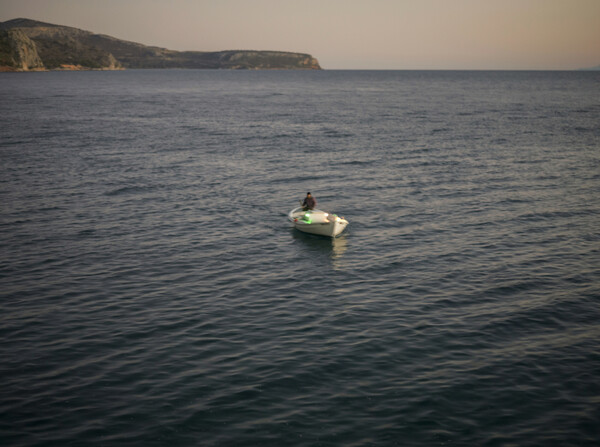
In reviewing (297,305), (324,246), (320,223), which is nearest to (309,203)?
(320,223)

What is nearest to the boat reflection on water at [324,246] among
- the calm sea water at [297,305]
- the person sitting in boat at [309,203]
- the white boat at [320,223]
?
the calm sea water at [297,305]

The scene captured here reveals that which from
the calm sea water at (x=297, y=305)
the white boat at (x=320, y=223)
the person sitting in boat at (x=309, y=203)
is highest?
the person sitting in boat at (x=309, y=203)

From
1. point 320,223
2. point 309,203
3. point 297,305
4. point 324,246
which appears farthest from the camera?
point 309,203

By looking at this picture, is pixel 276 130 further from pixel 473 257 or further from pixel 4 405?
pixel 4 405

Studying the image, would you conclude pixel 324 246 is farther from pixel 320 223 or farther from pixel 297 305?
pixel 297 305

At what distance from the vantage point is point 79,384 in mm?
19406

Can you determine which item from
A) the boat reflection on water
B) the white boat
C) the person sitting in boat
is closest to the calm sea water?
the boat reflection on water

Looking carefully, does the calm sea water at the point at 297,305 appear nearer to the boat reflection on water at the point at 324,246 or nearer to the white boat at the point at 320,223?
the boat reflection on water at the point at 324,246

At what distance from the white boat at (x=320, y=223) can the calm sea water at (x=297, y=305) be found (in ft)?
2.60

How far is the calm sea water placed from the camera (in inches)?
690

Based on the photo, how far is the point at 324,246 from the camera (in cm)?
3484

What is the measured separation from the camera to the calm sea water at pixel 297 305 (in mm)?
17531

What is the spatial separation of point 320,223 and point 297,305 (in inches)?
411

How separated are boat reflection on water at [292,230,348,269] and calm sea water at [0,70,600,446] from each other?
20 centimetres
